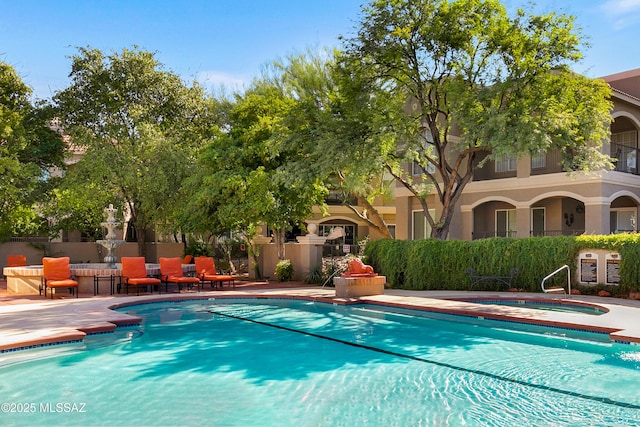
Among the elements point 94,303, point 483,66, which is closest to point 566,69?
point 483,66

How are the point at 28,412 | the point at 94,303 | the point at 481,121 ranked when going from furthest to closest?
the point at 481,121, the point at 94,303, the point at 28,412

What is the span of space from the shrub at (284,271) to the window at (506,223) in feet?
33.1

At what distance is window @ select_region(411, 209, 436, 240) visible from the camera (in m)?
27.9

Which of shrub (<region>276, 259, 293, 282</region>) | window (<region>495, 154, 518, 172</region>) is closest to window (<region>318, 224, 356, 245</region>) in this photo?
window (<region>495, 154, 518, 172</region>)

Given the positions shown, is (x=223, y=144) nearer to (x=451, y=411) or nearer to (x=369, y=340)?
(x=369, y=340)

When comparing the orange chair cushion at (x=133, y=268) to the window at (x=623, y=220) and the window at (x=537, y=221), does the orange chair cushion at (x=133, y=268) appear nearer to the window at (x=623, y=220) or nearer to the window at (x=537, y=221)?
the window at (x=537, y=221)

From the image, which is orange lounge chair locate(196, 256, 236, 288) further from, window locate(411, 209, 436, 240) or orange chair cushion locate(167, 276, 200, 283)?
window locate(411, 209, 436, 240)

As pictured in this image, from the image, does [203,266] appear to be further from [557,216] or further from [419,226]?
[557,216]

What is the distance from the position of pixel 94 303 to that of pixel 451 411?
11.3 metres

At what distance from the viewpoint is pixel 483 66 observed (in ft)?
61.9

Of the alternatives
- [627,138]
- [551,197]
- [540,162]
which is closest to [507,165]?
[540,162]

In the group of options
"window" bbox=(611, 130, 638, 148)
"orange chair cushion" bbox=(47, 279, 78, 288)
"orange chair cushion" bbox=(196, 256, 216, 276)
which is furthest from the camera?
"window" bbox=(611, 130, 638, 148)

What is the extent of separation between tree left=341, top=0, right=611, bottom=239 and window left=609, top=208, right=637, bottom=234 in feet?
23.8

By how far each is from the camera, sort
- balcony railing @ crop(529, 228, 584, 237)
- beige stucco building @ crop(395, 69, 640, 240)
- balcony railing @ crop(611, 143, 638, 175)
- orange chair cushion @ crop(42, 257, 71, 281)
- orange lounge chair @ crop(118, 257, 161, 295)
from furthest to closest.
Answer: balcony railing @ crop(529, 228, 584, 237), balcony railing @ crop(611, 143, 638, 175), beige stucco building @ crop(395, 69, 640, 240), orange lounge chair @ crop(118, 257, 161, 295), orange chair cushion @ crop(42, 257, 71, 281)
